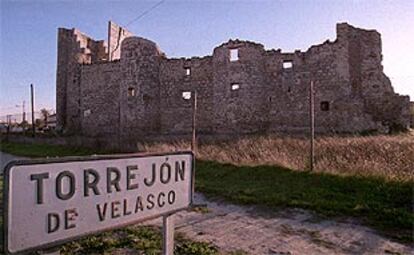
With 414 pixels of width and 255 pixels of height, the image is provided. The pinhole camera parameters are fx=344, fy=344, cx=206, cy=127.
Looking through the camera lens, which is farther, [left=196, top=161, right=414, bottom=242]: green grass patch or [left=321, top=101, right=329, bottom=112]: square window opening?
[left=321, top=101, right=329, bottom=112]: square window opening

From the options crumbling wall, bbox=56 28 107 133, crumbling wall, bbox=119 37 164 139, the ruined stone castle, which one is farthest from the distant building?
crumbling wall, bbox=119 37 164 139

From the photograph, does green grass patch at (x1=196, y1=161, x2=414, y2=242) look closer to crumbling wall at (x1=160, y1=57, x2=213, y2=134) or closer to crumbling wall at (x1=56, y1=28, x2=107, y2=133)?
crumbling wall at (x1=160, y1=57, x2=213, y2=134)

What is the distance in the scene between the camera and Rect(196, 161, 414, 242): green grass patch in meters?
6.09

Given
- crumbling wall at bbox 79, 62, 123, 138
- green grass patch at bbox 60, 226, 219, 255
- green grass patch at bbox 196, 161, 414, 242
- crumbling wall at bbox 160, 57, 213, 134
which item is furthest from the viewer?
crumbling wall at bbox 79, 62, 123, 138

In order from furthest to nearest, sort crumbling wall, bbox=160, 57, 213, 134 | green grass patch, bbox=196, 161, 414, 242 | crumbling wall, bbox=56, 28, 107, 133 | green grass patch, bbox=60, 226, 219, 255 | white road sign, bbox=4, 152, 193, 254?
crumbling wall, bbox=56, 28, 107, 133 → crumbling wall, bbox=160, 57, 213, 134 → green grass patch, bbox=196, 161, 414, 242 → green grass patch, bbox=60, 226, 219, 255 → white road sign, bbox=4, 152, 193, 254

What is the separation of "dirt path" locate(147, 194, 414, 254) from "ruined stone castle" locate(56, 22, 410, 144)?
13926mm

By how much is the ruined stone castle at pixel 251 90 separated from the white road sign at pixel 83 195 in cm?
1765

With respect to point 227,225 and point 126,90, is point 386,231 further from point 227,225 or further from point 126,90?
point 126,90

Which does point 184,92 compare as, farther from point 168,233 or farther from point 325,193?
point 168,233

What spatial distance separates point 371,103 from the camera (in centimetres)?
2152

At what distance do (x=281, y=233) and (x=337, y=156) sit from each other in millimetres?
4805

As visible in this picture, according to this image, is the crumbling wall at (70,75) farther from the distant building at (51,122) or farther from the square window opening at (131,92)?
the square window opening at (131,92)

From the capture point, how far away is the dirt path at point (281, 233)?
4.75 m

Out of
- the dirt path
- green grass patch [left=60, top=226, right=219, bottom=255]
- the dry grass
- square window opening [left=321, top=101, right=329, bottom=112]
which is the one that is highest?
square window opening [left=321, top=101, right=329, bottom=112]
